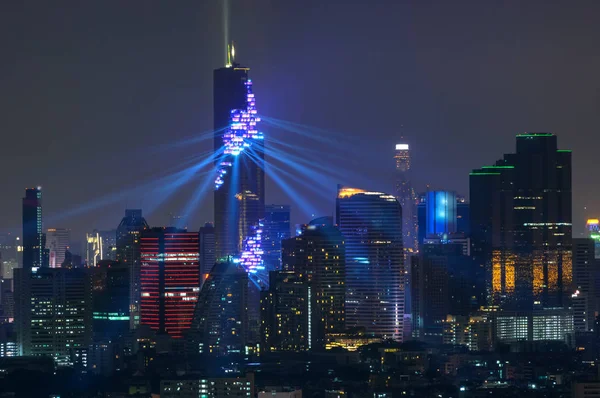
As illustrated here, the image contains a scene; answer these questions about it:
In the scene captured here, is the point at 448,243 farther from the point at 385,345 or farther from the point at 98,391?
the point at 98,391

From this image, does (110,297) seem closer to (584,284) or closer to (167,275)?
(167,275)

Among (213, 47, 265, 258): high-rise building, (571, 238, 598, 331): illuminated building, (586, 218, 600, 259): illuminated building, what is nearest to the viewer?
(571, 238, 598, 331): illuminated building

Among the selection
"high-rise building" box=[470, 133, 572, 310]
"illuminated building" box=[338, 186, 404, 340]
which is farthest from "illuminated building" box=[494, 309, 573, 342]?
"illuminated building" box=[338, 186, 404, 340]

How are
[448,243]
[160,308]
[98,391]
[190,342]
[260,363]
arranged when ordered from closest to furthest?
1. [98,391]
2. [260,363]
3. [190,342]
4. [160,308]
5. [448,243]

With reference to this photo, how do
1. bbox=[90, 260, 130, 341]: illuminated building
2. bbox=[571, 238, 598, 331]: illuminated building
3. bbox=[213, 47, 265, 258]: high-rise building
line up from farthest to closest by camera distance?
bbox=[213, 47, 265, 258]: high-rise building, bbox=[571, 238, 598, 331]: illuminated building, bbox=[90, 260, 130, 341]: illuminated building

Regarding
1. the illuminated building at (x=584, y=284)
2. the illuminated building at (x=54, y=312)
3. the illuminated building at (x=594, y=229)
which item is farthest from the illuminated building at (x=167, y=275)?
the illuminated building at (x=594, y=229)

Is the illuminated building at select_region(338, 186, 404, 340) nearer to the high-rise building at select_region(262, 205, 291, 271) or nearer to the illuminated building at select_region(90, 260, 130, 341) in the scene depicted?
the high-rise building at select_region(262, 205, 291, 271)

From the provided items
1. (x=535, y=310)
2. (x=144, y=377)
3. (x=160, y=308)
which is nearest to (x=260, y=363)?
(x=144, y=377)
